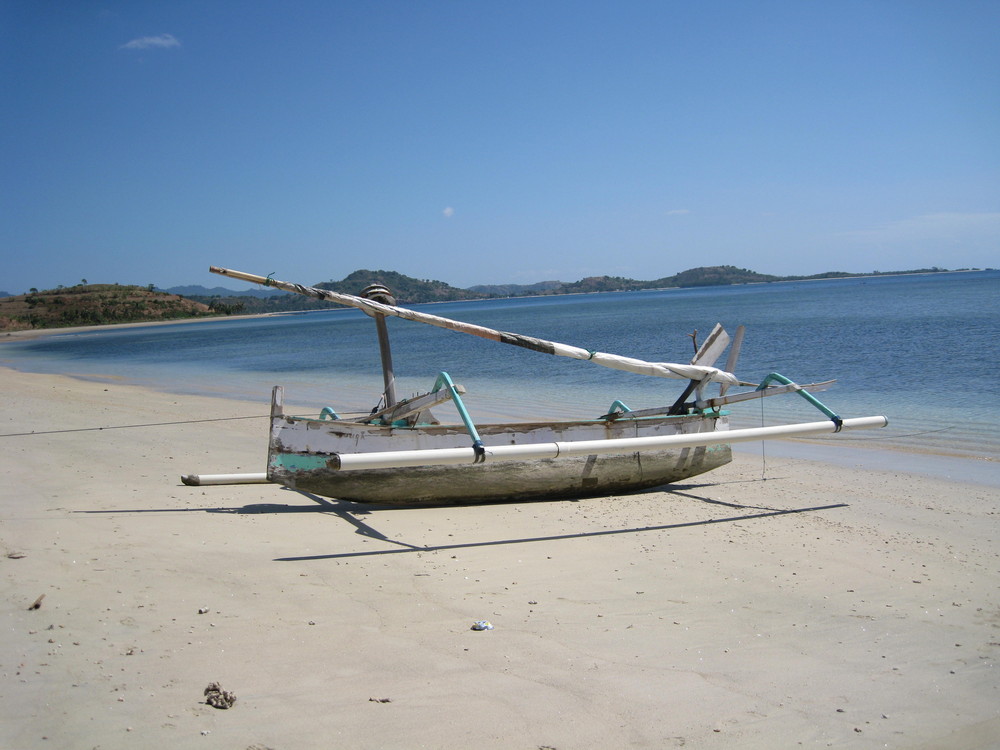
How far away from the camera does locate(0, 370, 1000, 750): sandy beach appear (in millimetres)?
2992

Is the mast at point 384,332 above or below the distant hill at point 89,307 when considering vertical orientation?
below

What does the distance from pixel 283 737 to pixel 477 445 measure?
9.80ft

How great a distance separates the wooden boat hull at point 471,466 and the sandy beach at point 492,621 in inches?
8.4

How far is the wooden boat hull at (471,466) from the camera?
6.30 metres

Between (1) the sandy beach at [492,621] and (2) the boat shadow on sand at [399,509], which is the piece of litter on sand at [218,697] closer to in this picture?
(1) the sandy beach at [492,621]

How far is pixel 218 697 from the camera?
2.97 m

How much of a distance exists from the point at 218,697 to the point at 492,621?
4.97ft

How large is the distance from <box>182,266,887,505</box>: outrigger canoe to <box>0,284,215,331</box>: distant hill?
79220 mm

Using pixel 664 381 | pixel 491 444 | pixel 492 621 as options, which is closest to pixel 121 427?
pixel 491 444

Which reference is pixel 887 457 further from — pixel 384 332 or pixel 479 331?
pixel 384 332

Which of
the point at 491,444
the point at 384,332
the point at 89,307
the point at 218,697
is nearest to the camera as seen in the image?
the point at 218,697

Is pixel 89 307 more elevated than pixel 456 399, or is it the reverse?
pixel 89 307

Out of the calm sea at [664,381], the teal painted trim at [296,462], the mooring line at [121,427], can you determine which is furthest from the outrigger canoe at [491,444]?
the mooring line at [121,427]

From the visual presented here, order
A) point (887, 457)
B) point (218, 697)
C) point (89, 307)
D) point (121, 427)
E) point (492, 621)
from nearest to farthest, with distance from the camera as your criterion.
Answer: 1. point (218, 697)
2. point (492, 621)
3. point (887, 457)
4. point (121, 427)
5. point (89, 307)
